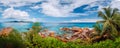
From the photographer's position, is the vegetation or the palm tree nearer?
the vegetation

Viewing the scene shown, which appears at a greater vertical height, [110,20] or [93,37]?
[110,20]

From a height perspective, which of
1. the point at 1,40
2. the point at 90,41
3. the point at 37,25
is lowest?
the point at 90,41

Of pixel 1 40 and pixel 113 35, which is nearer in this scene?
pixel 1 40

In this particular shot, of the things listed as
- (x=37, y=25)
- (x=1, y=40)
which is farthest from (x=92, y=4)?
(x=1, y=40)

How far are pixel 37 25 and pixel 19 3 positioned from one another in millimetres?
2385

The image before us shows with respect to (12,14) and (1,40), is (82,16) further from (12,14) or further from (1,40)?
(1,40)

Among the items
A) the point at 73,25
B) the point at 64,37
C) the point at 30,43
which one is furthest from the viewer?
the point at 73,25

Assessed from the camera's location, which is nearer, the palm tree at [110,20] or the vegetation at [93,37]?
the vegetation at [93,37]

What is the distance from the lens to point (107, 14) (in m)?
8.88

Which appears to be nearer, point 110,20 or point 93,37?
point 110,20

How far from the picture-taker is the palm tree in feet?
28.4

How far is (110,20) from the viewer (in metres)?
8.74

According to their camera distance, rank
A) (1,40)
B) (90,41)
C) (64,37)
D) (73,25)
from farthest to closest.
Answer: (73,25)
(64,37)
(90,41)
(1,40)

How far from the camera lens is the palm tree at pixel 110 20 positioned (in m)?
8.66
